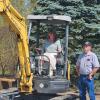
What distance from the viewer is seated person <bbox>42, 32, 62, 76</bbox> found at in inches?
518

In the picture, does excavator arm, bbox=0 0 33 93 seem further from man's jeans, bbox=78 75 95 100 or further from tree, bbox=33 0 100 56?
tree, bbox=33 0 100 56

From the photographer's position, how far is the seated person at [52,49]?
13.2m

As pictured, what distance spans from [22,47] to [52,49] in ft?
3.53

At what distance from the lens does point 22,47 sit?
41.5 feet

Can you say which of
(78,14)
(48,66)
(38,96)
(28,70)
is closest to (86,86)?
(48,66)

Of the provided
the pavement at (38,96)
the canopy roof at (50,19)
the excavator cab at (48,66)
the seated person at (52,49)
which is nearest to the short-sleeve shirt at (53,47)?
the seated person at (52,49)

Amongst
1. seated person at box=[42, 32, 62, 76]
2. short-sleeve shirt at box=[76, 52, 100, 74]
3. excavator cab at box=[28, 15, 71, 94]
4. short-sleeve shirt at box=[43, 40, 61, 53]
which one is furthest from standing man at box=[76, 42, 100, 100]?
short-sleeve shirt at box=[43, 40, 61, 53]

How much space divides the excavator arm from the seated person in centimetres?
65

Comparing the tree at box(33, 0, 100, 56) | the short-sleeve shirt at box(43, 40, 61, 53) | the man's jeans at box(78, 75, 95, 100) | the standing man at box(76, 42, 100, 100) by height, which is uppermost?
the tree at box(33, 0, 100, 56)

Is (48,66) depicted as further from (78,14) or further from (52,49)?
(78,14)

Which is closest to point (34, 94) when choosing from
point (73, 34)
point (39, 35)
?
point (39, 35)

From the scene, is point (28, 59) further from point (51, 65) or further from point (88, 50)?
point (88, 50)

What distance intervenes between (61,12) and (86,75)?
5.35m

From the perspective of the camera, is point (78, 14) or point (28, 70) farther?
point (78, 14)
